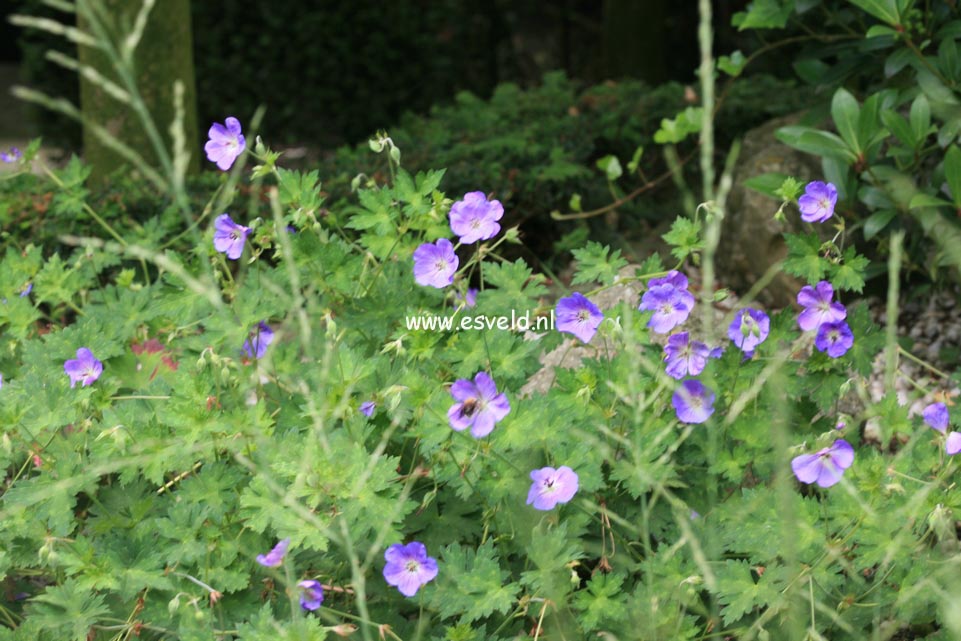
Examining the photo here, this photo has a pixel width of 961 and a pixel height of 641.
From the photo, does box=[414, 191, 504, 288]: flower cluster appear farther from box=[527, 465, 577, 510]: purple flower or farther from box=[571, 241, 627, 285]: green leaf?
box=[527, 465, 577, 510]: purple flower

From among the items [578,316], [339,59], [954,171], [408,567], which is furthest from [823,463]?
[339,59]

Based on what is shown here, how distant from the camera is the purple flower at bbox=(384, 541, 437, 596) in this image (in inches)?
68.7

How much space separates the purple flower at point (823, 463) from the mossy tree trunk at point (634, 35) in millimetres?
5842

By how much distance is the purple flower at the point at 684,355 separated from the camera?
6.55 feet

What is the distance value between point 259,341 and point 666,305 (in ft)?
2.60

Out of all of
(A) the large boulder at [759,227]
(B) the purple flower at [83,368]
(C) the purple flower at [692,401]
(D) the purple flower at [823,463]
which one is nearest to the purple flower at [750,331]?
(C) the purple flower at [692,401]

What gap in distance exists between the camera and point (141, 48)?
4238 mm

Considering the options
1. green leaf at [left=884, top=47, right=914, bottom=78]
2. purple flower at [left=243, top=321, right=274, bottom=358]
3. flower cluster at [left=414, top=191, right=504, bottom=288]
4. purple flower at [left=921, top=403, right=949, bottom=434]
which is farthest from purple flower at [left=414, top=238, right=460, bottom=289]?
green leaf at [left=884, top=47, right=914, bottom=78]

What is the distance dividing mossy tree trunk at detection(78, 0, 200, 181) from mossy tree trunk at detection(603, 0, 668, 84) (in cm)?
368

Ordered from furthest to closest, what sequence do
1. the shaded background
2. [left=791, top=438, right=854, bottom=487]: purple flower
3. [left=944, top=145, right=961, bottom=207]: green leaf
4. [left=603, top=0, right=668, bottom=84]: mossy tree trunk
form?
1. [left=603, top=0, right=668, bottom=84]: mossy tree trunk
2. the shaded background
3. [left=944, top=145, right=961, bottom=207]: green leaf
4. [left=791, top=438, right=854, bottom=487]: purple flower

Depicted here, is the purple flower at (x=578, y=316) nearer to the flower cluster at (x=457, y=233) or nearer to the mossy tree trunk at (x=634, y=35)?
the flower cluster at (x=457, y=233)

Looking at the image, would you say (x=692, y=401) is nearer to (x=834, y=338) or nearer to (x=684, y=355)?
(x=684, y=355)

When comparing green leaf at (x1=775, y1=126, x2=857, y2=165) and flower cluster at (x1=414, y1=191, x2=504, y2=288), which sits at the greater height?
flower cluster at (x1=414, y1=191, x2=504, y2=288)

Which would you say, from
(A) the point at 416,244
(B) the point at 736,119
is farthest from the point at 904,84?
(A) the point at 416,244
